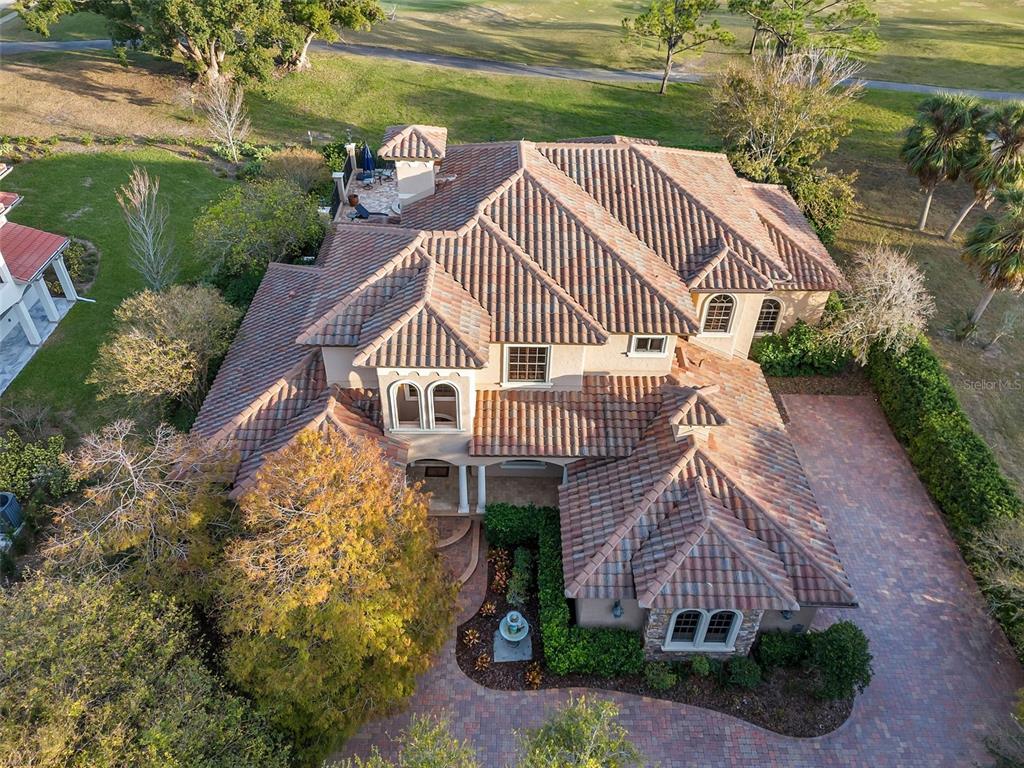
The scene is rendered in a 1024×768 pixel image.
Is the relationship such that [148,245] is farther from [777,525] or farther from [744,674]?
[744,674]

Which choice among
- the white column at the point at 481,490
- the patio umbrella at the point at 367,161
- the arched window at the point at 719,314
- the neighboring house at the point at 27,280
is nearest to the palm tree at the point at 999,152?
the arched window at the point at 719,314

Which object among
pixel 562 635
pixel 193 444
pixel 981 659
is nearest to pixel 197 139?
pixel 193 444

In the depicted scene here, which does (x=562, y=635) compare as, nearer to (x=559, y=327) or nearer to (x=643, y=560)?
(x=643, y=560)

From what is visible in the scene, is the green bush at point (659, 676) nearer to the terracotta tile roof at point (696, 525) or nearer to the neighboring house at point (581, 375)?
the neighboring house at point (581, 375)

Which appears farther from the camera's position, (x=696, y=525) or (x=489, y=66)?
(x=489, y=66)

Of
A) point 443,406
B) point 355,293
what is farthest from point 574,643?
point 355,293

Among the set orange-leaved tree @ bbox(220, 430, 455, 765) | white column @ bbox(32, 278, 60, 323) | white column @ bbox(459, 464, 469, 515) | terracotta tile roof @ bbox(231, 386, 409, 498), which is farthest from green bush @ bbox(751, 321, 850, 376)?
white column @ bbox(32, 278, 60, 323)
